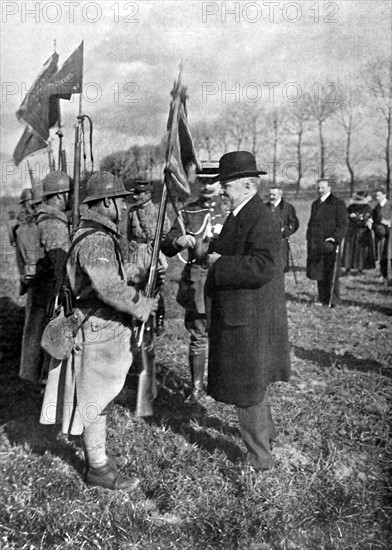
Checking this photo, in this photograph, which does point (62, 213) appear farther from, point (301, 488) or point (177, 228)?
point (301, 488)

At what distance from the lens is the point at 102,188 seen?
321 centimetres

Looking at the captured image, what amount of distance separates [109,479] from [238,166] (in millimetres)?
2237

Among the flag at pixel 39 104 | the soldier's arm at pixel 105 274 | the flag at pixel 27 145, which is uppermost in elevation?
the flag at pixel 39 104

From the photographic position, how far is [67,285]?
10.6 ft

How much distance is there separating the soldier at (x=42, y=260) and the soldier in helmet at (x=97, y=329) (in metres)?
1.31

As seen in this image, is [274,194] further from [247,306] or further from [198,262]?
[247,306]

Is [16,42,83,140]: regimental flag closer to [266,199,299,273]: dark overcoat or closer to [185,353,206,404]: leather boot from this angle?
[185,353,206,404]: leather boot

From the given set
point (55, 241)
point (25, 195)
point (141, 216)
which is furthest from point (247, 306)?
point (25, 195)

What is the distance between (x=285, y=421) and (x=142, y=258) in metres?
1.89

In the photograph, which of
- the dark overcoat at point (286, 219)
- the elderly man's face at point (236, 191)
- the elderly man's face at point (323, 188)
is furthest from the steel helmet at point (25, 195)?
the dark overcoat at point (286, 219)

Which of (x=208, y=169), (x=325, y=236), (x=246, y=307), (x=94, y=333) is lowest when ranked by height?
(x=94, y=333)

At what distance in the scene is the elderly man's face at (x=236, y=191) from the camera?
334 centimetres

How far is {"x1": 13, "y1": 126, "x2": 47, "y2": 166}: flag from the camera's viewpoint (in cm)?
635

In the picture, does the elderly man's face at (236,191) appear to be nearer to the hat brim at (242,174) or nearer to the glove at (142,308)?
the hat brim at (242,174)
